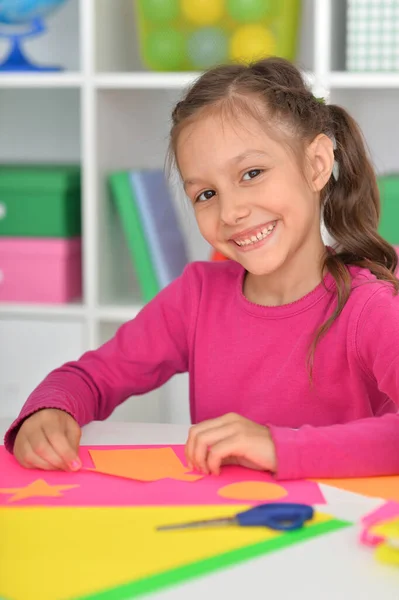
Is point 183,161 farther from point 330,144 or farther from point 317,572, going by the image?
point 317,572

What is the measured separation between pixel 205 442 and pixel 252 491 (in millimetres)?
80

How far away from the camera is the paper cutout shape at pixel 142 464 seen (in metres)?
0.90

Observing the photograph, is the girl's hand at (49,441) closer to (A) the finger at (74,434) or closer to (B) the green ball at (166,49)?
(A) the finger at (74,434)

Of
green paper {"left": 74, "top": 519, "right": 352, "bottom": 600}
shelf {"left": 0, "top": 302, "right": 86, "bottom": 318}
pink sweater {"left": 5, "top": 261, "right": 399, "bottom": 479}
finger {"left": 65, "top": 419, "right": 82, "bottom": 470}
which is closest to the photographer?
green paper {"left": 74, "top": 519, "right": 352, "bottom": 600}

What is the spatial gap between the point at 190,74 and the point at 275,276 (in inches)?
32.8

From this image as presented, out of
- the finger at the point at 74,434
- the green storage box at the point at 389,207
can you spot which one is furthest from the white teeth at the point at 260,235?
the green storage box at the point at 389,207

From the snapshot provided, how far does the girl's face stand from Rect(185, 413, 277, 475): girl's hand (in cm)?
34

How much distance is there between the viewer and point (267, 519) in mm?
753

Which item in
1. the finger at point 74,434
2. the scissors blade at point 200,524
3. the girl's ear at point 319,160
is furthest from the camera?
the girl's ear at point 319,160

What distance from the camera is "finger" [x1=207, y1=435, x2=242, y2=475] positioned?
2.95 ft

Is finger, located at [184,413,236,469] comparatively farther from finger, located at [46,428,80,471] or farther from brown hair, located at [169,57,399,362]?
brown hair, located at [169,57,399,362]

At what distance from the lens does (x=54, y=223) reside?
2.12 meters

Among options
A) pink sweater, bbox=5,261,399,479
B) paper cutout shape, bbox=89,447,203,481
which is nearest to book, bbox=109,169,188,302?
pink sweater, bbox=5,261,399,479

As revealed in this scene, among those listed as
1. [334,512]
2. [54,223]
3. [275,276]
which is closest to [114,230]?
[54,223]
